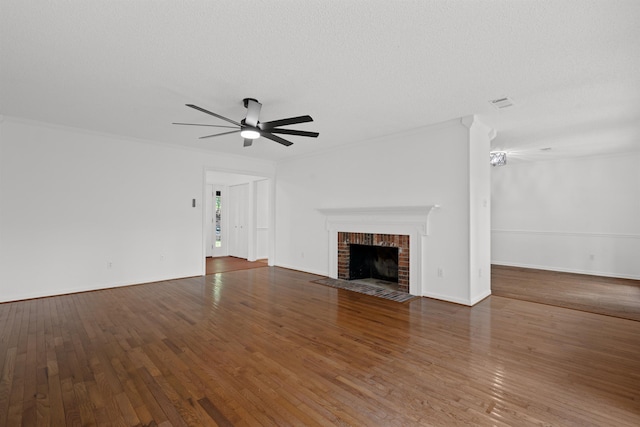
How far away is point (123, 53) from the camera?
97.1 inches

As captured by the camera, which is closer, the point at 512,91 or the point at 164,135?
the point at 512,91

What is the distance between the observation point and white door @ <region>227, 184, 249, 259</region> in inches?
339

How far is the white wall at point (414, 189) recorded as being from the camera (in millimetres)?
4148

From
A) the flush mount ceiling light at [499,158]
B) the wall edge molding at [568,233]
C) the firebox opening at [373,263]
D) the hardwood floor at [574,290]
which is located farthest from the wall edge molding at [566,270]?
the firebox opening at [373,263]

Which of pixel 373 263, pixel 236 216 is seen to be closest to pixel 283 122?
pixel 373 263

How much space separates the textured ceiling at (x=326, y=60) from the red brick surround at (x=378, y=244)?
6.09 feet

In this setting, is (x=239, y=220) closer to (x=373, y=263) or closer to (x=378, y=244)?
(x=373, y=263)

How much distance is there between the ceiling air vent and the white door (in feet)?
21.7

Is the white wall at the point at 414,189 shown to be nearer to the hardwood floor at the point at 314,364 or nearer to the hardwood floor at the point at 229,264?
the hardwood floor at the point at 314,364

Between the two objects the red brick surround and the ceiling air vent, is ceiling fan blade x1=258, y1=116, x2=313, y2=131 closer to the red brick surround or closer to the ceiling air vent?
the ceiling air vent

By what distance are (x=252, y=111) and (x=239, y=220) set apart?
19.9ft

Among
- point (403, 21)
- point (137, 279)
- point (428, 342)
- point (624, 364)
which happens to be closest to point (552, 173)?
point (624, 364)

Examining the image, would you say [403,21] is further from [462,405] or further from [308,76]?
[462,405]

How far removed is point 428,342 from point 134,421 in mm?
2442
